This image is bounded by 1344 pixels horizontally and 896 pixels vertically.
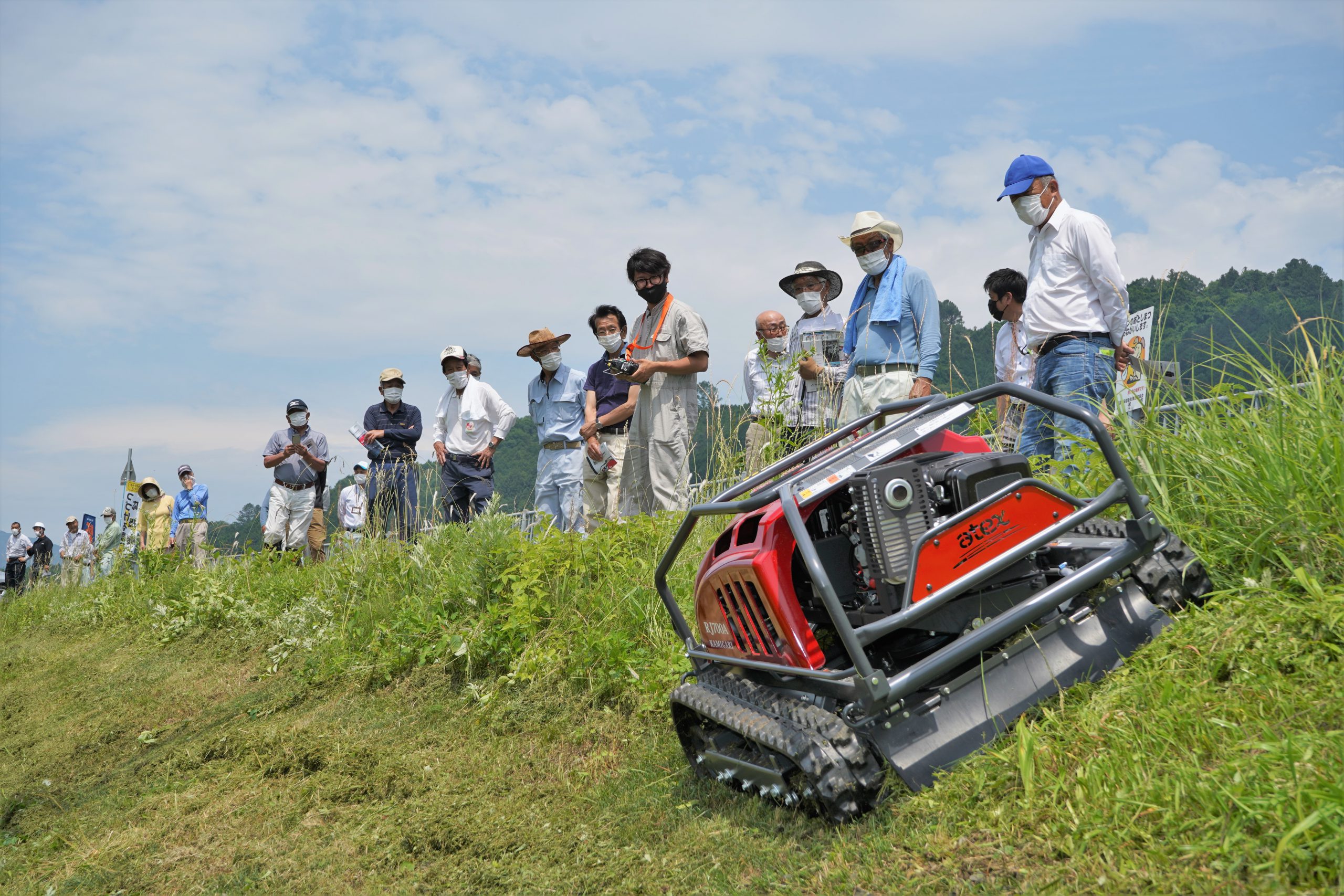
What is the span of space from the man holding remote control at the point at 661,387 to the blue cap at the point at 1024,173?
86.6 inches

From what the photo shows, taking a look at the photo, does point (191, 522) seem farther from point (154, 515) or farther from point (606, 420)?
point (606, 420)

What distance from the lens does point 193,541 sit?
11.8 meters

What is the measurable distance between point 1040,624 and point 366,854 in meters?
2.60

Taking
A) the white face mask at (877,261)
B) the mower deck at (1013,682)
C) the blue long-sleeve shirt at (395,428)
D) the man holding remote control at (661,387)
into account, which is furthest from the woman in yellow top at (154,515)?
the mower deck at (1013,682)

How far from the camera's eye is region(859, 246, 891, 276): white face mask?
6.15m

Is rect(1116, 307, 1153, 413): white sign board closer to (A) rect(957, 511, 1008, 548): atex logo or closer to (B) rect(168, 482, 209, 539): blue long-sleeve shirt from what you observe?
(A) rect(957, 511, 1008, 548): atex logo

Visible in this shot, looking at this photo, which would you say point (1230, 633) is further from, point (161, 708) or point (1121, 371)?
point (161, 708)

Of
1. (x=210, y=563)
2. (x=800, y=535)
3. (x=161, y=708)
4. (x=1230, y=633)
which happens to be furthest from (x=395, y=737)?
(x=210, y=563)

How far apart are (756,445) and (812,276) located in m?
1.63

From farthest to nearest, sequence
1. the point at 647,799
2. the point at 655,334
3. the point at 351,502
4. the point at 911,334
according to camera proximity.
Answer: the point at 351,502
the point at 655,334
the point at 911,334
the point at 647,799

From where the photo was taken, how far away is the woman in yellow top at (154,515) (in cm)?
1361

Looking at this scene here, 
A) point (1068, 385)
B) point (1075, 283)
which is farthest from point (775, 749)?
point (1075, 283)

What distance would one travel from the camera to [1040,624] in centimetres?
327

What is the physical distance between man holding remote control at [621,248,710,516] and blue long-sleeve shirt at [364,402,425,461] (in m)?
3.11
